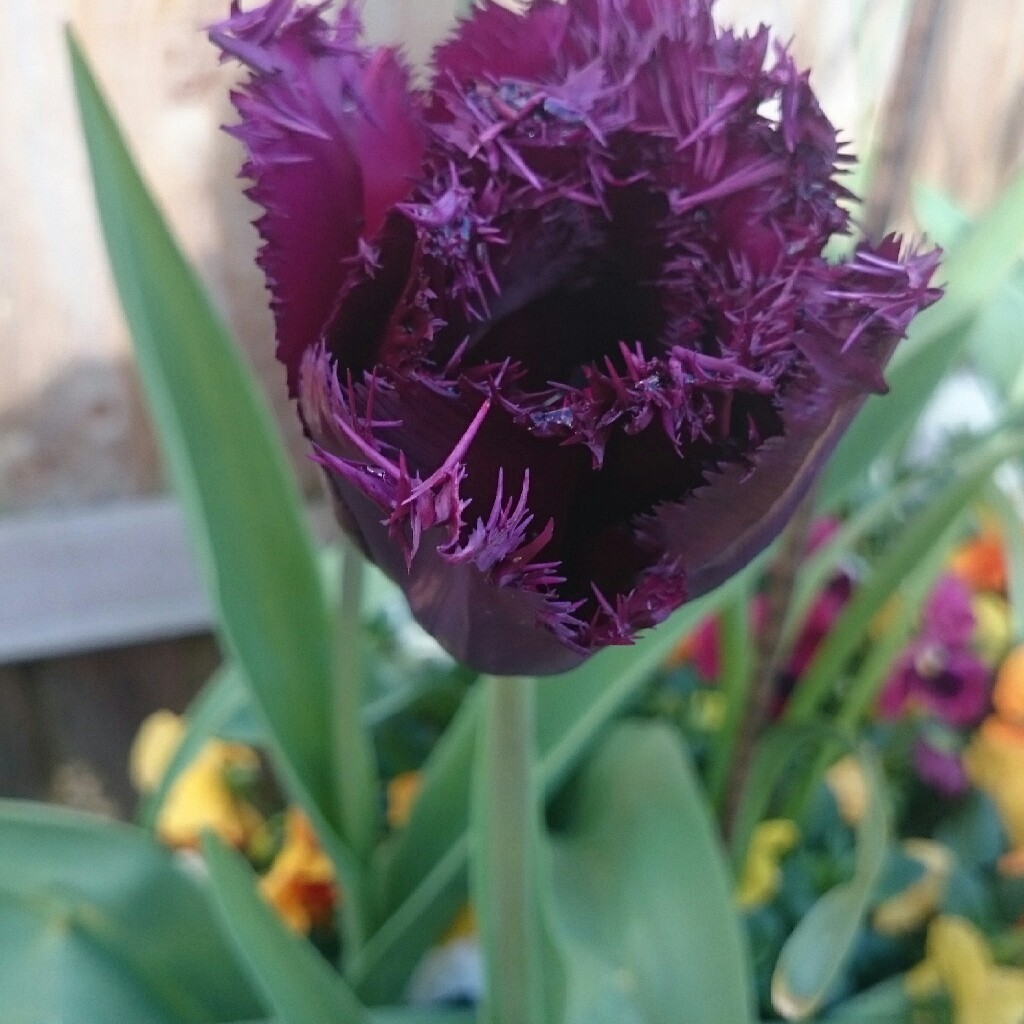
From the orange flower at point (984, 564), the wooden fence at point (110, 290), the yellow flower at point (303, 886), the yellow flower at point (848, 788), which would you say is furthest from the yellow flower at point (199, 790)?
the orange flower at point (984, 564)

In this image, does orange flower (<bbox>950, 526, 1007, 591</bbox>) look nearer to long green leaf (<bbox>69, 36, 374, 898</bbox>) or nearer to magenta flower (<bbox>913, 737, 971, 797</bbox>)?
magenta flower (<bbox>913, 737, 971, 797</bbox>)

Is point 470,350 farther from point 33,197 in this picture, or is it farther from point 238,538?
point 33,197

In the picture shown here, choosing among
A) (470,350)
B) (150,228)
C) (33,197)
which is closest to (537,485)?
(470,350)

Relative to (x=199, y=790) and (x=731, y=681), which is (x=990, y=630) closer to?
(x=731, y=681)

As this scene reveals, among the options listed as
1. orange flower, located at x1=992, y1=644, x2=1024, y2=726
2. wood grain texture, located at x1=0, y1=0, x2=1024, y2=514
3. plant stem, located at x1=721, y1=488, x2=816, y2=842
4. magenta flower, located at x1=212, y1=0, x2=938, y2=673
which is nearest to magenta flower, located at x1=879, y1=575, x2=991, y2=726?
orange flower, located at x1=992, y1=644, x2=1024, y2=726

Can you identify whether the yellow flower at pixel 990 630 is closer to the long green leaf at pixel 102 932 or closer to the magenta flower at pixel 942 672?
the magenta flower at pixel 942 672

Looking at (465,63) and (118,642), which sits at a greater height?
(465,63)

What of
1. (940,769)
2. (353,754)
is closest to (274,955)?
(353,754)
